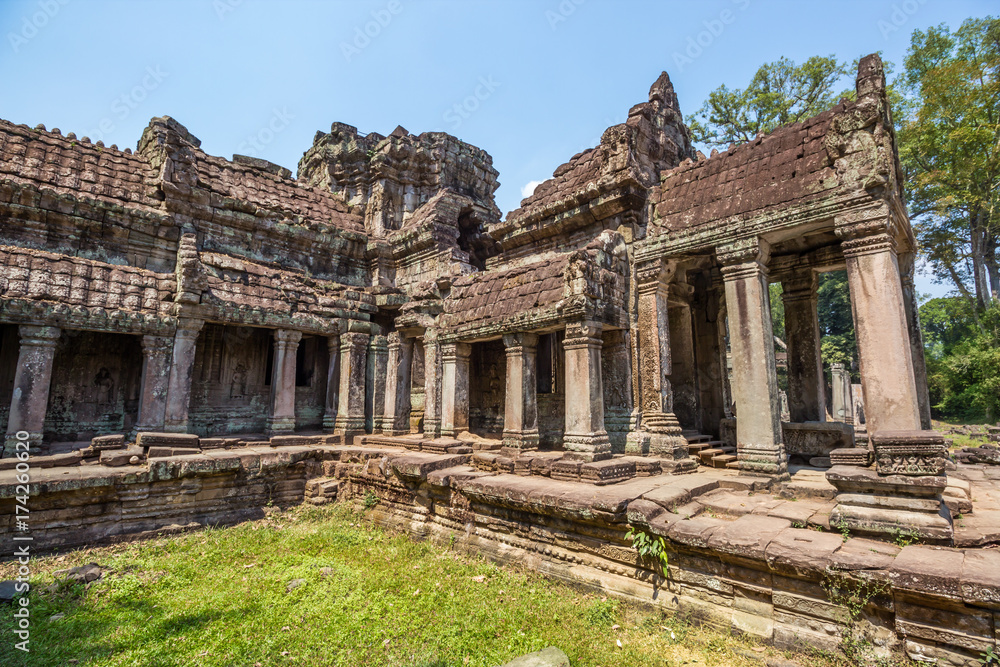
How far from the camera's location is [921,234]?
2325cm

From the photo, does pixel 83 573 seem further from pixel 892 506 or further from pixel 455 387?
pixel 892 506

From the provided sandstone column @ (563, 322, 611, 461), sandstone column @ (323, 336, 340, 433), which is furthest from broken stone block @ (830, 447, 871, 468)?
sandstone column @ (323, 336, 340, 433)

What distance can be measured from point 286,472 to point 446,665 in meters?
6.51

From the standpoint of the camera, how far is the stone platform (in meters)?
3.57

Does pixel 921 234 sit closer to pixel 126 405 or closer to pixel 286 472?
pixel 286 472

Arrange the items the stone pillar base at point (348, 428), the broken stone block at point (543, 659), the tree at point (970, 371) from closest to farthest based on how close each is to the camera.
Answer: the broken stone block at point (543, 659) → the stone pillar base at point (348, 428) → the tree at point (970, 371)

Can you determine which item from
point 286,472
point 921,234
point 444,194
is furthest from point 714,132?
point 286,472

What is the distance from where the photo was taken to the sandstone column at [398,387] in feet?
38.2

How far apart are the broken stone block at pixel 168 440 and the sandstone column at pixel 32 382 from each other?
162 cm

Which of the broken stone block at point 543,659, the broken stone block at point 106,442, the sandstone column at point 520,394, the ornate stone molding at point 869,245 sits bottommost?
the broken stone block at point 543,659

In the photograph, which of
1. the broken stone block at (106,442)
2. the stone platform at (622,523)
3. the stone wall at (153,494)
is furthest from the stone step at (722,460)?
the broken stone block at (106,442)

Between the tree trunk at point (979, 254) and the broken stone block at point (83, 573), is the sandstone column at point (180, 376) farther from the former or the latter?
the tree trunk at point (979, 254)

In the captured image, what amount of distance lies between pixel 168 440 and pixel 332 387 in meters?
4.03

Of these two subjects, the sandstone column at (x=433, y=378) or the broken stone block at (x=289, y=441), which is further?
the broken stone block at (x=289, y=441)
